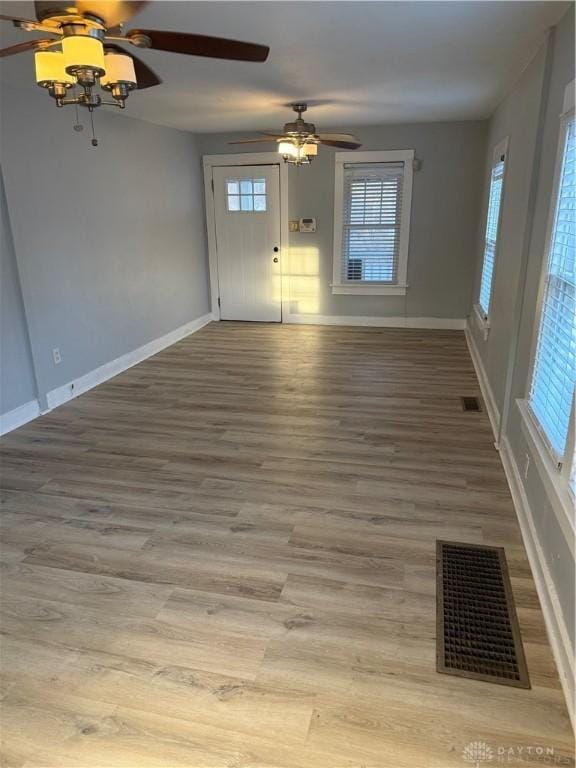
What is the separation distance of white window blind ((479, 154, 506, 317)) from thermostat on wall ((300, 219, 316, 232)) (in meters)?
2.30

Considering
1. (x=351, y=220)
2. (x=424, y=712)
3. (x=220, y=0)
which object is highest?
(x=220, y=0)

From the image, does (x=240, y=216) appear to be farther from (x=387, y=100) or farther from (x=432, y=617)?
(x=432, y=617)

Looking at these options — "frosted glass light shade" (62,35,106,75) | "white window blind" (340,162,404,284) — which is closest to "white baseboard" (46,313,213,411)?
"white window blind" (340,162,404,284)

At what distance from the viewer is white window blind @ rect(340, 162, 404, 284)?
6.39m

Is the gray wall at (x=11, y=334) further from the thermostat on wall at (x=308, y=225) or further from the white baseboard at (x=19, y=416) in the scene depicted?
the thermostat on wall at (x=308, y=225)

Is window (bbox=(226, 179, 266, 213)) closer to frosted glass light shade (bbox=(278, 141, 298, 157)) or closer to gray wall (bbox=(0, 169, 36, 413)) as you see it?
frosted glass light shade (bbox=(278, 141, 298, 157))

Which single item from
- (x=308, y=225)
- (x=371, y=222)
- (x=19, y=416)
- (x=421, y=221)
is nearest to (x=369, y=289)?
(x=371, y=222)

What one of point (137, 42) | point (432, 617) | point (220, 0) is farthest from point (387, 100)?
point (432, 617)

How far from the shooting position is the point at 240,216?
6.92 meters

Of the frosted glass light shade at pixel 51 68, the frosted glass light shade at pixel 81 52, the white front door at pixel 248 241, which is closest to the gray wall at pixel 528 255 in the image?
Answer: the frosted glass light shade at pixel 81 52

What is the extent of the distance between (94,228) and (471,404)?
368cm

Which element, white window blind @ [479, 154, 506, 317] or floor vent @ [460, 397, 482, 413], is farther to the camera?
white window blind @ [479, 154, 506, 317]

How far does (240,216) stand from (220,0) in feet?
15.4

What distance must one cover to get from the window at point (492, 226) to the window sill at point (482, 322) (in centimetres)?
3
